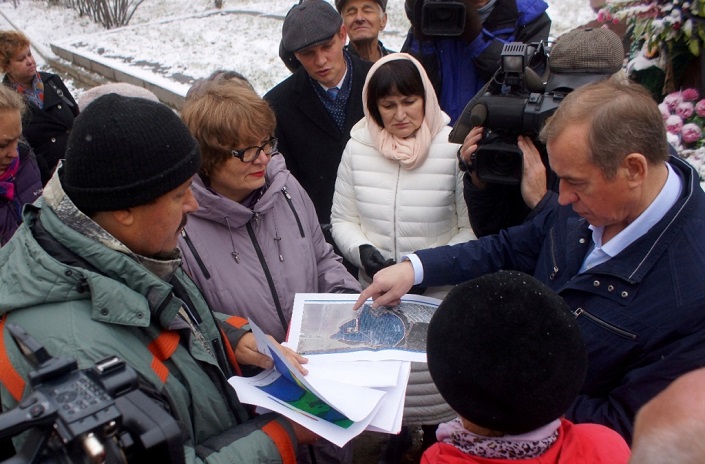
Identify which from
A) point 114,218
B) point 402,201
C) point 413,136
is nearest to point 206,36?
point 413,136

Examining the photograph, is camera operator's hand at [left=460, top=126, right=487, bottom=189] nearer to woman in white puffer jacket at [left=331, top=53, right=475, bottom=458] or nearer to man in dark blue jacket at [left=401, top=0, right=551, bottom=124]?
woman in white puffer jacket at [left=331, top=53, right=475, bottom=458]

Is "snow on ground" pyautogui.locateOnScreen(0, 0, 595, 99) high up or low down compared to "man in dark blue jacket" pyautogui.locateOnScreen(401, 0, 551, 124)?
down

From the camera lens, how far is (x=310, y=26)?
3184 millimetres

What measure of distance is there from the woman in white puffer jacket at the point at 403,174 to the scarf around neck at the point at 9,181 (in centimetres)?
167

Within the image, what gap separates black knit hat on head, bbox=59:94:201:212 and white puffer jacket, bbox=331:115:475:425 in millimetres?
1319

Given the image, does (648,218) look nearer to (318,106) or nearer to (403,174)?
(403,174)

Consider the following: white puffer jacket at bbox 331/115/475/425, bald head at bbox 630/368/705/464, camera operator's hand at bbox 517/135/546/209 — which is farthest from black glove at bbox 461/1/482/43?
bald head at bbox 630/368/705/464

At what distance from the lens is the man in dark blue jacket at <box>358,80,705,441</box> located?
5.18ft

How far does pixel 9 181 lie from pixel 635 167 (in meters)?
2.87

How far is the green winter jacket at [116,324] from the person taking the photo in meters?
1.35

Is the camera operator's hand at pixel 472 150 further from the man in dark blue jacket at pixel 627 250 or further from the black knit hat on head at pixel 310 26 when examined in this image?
the black knit hat on head at pixel 310 26

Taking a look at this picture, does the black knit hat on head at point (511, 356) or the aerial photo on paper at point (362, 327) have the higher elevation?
the black knit hat on head at point (511, 356)

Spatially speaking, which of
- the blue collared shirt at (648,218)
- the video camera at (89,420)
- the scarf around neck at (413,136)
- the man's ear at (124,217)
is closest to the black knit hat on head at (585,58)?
the scarf around neck at (413,136)

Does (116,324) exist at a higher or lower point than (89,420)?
lower
